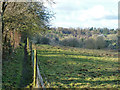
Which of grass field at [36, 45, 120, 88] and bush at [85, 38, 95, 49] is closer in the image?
grass field at [36, 45, 120, 88]

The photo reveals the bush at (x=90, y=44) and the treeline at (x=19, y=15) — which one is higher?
the treeline at (x=19, y=15)

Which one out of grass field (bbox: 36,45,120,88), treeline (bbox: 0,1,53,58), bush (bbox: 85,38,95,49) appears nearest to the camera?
grass field (bbox: 36,45,120,88)

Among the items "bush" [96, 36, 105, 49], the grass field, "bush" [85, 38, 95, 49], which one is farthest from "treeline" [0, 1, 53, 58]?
"bush" [96, 36, 105, 49]

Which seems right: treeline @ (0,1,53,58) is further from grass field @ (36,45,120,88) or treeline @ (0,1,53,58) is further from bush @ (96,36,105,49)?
bush @ (96,36,105,49)

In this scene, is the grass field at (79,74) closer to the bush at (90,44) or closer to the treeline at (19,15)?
the treeline at (19,15)

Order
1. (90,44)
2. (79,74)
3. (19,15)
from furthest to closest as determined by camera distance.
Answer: (90,44) → (19,15) → (79,74)

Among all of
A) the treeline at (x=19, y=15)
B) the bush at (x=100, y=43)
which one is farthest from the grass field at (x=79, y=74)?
the bush at (x=100, y=43)

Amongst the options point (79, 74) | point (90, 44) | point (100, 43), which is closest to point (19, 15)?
point (79, 74)

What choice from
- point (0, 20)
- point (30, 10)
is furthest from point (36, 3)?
point (0, 20)

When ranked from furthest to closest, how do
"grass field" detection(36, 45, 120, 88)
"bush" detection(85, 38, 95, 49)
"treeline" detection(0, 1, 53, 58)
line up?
"bush" detection(85, 38, 95, 49)
"treeline" detection(0, 1, 53, 58)
"grass field" detection(36, 45, 120, 88)

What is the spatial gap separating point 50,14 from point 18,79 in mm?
10049

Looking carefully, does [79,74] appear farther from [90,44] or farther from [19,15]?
[90,44]

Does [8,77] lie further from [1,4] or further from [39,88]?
[1,4]

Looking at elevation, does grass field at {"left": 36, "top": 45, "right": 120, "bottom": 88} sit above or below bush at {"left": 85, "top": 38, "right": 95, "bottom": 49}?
below
